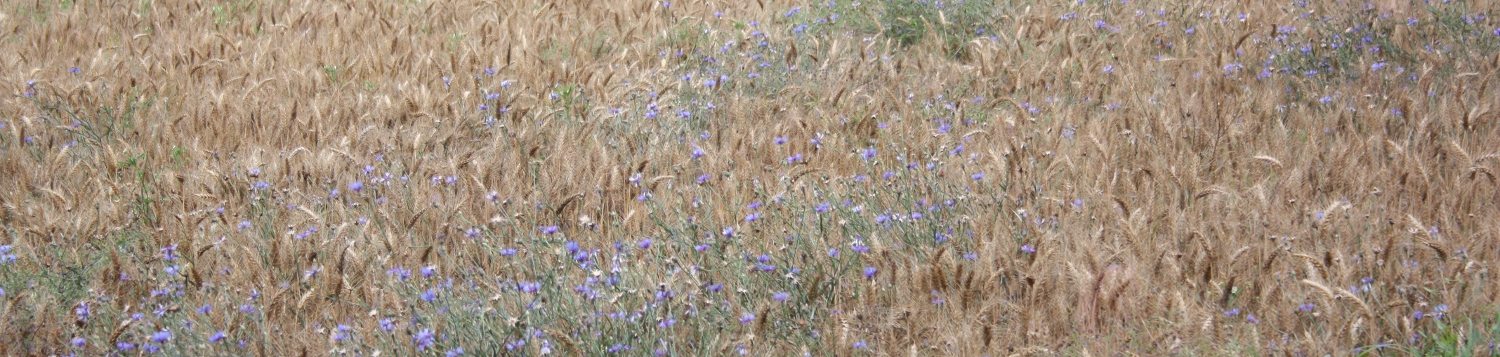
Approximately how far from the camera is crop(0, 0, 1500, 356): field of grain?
2836mm

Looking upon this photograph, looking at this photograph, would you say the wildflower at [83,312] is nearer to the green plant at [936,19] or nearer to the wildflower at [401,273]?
the wildflower at [401,273]

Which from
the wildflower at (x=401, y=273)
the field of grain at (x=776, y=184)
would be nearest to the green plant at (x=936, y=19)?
the field of grain at (x=776, y=184)

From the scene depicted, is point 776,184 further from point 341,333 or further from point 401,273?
point 341,333

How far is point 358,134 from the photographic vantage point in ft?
15.9

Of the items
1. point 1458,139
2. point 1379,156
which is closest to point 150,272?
point 1379,156

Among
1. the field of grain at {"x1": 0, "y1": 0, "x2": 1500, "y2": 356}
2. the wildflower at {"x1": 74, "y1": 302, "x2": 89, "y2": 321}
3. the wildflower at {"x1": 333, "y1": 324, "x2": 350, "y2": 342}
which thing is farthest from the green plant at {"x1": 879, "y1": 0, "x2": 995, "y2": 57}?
the wildflower at {"x1": 74, "y1": 302, "x2": 89, "y2": 321}

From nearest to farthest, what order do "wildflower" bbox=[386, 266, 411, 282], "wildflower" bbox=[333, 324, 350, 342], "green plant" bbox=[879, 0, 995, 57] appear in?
"wildflower" bbox=[333, 324, 350, 342] < "wildflower" bbox=[386, 266, 411, 282] < "green plant" bbox=[879, 0, 995, 57]

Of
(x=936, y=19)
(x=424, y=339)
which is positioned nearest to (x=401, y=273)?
(x=424, y=339)

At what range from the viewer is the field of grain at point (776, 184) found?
9.30 ft

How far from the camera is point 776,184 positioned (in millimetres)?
4086

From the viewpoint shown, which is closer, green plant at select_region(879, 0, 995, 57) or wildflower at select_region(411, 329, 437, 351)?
wildflower at select_region(411, 329, 437, 351)

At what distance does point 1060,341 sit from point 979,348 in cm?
21

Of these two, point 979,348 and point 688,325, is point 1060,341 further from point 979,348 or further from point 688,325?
point 688,325

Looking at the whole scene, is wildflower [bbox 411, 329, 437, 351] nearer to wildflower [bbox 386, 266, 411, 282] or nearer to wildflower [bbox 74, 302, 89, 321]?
wildflower [bbox 386, 266, 411, 282]
